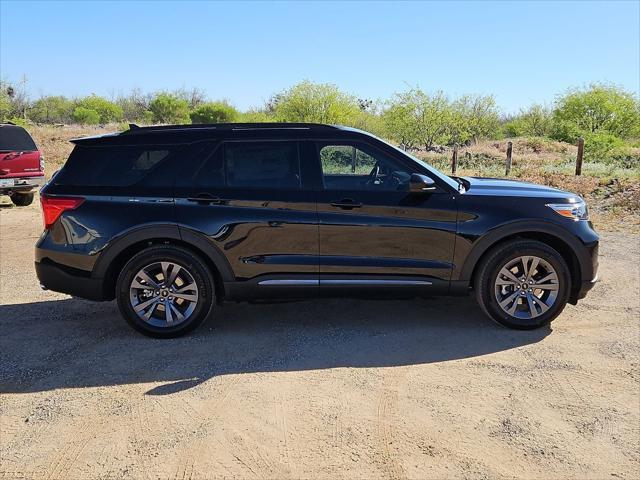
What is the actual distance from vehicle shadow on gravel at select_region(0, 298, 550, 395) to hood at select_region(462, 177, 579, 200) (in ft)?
3.84

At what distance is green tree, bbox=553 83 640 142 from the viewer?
42781 mm

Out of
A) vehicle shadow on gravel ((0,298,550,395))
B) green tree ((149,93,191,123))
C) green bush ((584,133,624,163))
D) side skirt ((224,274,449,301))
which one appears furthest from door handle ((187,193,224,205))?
green tree ((149,93,191,123))

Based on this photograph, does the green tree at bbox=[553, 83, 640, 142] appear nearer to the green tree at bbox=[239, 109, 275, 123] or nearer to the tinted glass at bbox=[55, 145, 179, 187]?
the green tree at bbox=[239, 109, 275, 123]

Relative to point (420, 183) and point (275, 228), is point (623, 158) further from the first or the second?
point (275, 228)

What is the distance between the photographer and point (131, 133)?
466cm

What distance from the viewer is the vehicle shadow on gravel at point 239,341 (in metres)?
4.00

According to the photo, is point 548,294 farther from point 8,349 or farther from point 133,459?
point 8,349

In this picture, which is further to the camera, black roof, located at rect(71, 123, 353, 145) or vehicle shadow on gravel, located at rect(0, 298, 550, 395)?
black roof, located at rect(71, 123, 353, 145)

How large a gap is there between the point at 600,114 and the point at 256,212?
152 feet

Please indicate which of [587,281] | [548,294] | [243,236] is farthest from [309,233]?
[587,281]

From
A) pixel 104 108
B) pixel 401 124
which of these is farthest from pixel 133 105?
pixel 401 124

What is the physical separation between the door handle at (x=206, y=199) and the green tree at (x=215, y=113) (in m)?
51.5

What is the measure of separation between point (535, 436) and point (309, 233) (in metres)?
2.28

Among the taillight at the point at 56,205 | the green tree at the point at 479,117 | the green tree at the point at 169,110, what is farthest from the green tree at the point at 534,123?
the taillight at the point at 56,205
